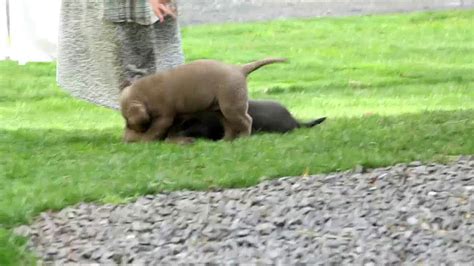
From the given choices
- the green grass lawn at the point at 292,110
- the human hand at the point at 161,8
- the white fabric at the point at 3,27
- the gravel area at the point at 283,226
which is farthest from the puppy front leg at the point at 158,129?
the white fabric at the point at 3,27

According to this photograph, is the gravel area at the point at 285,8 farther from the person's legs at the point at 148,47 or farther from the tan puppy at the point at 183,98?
the tan puppy at the point at 183,98

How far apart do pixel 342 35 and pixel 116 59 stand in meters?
9.28

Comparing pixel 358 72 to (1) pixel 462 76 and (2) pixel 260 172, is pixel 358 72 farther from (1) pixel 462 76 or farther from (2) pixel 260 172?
(2) pixel 260 172

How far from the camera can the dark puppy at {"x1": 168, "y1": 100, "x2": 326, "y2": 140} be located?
304 inches

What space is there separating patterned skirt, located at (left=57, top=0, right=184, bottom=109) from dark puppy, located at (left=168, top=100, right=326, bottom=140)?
1.58 ft

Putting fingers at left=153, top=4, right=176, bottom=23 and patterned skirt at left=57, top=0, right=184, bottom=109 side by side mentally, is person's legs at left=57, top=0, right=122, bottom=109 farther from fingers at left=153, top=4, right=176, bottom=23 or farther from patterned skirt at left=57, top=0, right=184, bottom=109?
fingers at left=153, top=4, right=176, bottom=23

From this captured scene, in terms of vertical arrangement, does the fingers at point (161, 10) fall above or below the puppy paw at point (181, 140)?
above

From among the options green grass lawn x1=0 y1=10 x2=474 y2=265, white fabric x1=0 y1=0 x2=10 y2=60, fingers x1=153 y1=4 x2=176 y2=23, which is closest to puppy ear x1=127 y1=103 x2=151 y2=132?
green grass lawn x1=0 y1=10 x2=474 y2=265

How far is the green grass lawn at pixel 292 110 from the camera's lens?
5738mm

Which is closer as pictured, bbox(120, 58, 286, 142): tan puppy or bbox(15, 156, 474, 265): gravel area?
bbox(15, 156, 474, 265): gravel area

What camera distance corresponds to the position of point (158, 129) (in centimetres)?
751

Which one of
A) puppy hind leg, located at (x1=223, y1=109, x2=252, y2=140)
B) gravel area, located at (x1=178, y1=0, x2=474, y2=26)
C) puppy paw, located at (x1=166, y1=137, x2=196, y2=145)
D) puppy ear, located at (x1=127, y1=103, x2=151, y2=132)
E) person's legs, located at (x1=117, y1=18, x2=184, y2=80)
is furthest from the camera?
gravel area, located at (x1=178, y1=0, x2=474, y2=26)

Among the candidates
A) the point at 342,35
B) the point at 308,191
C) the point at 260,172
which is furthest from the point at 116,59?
the point at 342,35

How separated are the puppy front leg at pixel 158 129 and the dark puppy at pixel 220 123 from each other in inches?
3.7
